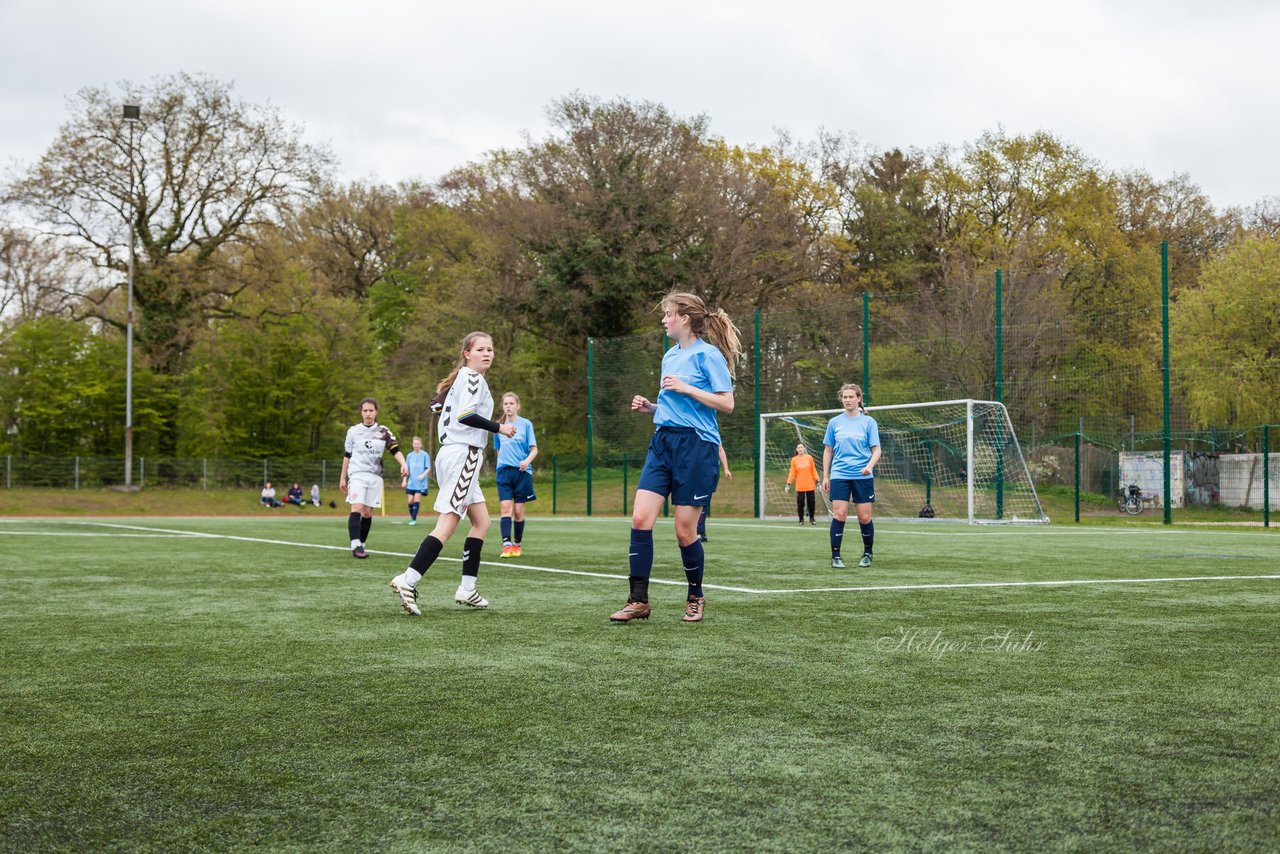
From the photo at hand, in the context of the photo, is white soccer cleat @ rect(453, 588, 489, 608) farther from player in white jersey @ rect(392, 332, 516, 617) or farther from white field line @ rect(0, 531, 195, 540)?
white field line @ rect(0, 531, 195, 540)

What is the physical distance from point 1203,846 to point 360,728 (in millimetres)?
2422

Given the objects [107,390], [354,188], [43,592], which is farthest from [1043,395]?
[354,188]

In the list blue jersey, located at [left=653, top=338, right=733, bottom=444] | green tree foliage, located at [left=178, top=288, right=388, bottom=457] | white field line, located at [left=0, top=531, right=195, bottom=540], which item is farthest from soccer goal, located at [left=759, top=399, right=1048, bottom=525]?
green tree foliage, located at [left=178, top=288, right=388, bottom=457]

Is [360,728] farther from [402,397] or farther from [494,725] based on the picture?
[402,397]

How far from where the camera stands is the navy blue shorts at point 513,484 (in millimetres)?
13484

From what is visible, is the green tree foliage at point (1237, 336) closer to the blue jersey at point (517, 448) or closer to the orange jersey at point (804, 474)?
the orange jersey at point (804, 474)

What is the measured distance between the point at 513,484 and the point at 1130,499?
1739cm

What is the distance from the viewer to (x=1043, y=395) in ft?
84.6

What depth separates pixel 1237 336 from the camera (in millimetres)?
32688

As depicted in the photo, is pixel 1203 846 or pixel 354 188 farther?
pixel 354 188

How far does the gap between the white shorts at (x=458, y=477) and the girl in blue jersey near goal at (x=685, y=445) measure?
4.31ft

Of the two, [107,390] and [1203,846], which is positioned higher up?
[107,390]

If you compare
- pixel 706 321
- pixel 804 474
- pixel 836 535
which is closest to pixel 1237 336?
pixel 804 474

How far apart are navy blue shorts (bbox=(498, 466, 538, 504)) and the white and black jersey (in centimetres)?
136
